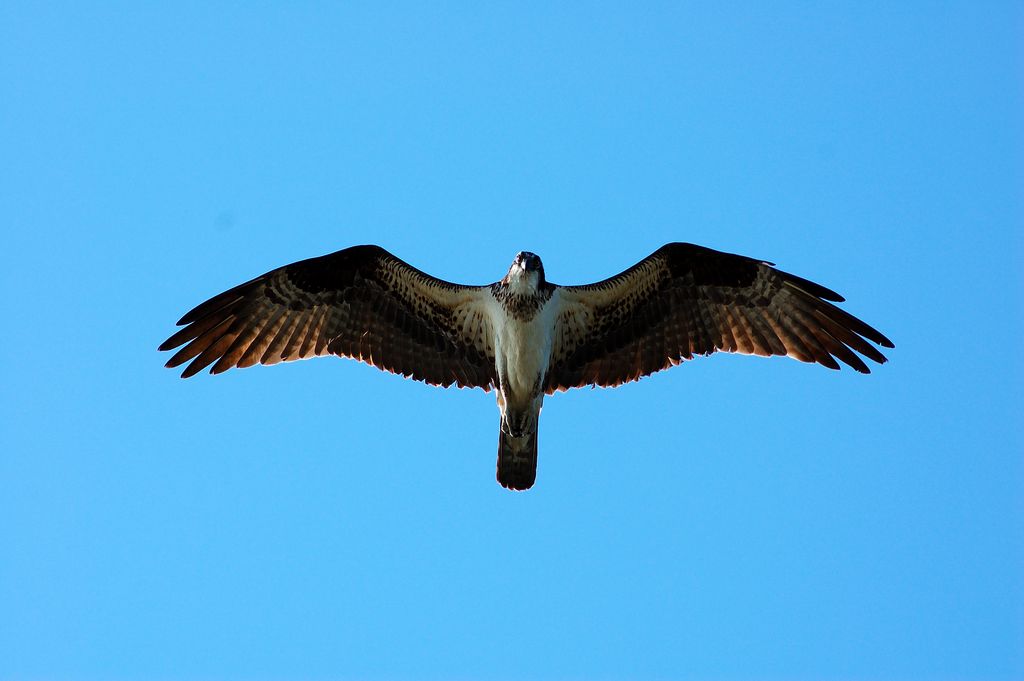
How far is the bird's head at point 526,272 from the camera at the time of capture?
27.6ft

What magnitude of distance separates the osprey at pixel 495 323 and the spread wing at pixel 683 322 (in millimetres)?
11

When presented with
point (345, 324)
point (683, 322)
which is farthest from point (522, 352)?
point (345, 324)

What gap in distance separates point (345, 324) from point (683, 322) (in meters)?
3.77

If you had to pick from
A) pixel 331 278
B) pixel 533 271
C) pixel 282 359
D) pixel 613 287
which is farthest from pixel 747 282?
pixel 282 359

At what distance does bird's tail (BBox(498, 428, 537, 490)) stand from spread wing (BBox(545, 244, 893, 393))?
741 millimetres

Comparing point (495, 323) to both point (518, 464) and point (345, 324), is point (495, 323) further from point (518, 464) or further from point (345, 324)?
point (345, 324)

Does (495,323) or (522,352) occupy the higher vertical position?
(495,323)

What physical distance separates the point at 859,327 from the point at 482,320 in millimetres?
4025

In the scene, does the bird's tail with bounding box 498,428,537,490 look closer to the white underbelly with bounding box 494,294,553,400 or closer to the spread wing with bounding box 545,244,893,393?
the white underbelly with bounding box 494,294,553,400

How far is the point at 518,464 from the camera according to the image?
8.85 metres

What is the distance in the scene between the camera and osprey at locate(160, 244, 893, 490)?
904 cm

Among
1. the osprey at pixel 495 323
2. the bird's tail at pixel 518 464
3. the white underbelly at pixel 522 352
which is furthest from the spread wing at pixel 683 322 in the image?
the bird's tail at pixel 518 464

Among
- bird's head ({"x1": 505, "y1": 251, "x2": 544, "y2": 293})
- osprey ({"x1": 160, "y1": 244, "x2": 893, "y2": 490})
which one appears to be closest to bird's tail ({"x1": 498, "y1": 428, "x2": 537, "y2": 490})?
osprey ({"x1": 160, "y1": 244, "x2": 893, "y2": 490})

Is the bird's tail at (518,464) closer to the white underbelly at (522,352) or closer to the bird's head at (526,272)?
the white underbelly at (522,352)
